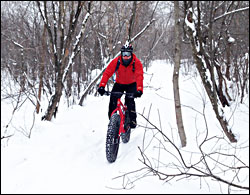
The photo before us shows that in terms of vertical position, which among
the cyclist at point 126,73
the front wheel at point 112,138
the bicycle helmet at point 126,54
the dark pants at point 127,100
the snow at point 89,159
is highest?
the bicycle helmet at point 126,54

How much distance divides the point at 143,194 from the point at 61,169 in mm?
1359

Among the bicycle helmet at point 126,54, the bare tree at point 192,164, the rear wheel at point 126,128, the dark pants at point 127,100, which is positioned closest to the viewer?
the bare tree at point 192,164

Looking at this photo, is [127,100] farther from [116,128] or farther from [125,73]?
[116,128]

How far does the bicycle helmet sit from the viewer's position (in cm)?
376

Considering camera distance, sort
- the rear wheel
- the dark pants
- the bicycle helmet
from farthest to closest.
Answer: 1. the rear wheel
2. the dark pants
3. the bicycle helmet

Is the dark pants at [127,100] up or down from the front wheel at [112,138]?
up

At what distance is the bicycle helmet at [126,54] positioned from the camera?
3.76 meters

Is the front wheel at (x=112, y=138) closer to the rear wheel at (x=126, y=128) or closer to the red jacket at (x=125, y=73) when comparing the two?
the rear wheel at (x=126, y=128)

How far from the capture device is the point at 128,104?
4.09 meters

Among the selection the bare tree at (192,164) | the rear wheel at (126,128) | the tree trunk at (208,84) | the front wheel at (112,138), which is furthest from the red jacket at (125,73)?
the bare tree at (192,164)

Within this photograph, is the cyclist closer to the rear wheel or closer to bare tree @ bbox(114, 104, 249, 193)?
the rear wheel

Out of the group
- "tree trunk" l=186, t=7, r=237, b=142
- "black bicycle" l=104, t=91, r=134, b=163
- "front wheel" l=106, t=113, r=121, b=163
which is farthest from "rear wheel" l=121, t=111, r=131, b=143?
"tree trunk" l=186, t=7, r=237, b=142

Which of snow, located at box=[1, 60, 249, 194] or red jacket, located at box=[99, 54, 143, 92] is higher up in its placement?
red jacket, located at box=[99, 54, 143, 92]

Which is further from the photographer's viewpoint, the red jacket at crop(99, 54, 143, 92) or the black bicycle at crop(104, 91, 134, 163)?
the red jacket at crop(99, 54, 143, 92)
